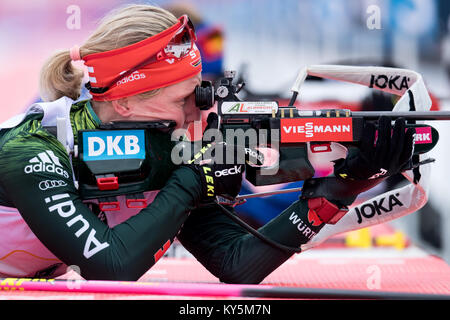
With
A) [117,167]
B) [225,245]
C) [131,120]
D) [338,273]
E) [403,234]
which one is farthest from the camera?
[403,234]

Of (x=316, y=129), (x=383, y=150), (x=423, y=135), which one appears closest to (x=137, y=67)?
(x=316, y=129)

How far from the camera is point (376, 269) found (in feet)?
6.22

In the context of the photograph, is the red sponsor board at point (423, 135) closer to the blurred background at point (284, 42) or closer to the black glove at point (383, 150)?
the black glove at point (383, 150)

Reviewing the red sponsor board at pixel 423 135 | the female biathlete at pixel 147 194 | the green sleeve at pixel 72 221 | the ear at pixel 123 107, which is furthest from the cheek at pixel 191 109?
the red sponsor board at pixel 423 135

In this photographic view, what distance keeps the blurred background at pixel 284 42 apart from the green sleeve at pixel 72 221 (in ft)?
4.68

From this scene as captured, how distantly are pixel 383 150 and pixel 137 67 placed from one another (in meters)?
0.62

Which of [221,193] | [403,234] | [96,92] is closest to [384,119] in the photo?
[221,193]

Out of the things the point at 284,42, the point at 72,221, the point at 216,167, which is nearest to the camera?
the point at 72,221

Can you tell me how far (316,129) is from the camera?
4.33ft

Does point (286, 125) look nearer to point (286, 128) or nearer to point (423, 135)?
point (286, 128)

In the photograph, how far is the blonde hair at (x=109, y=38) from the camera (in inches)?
51.7

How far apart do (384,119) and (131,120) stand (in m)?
0.61

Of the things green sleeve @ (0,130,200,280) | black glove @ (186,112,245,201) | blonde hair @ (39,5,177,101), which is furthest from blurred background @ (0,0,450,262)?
green sleeve @ (0,130,200,280)
